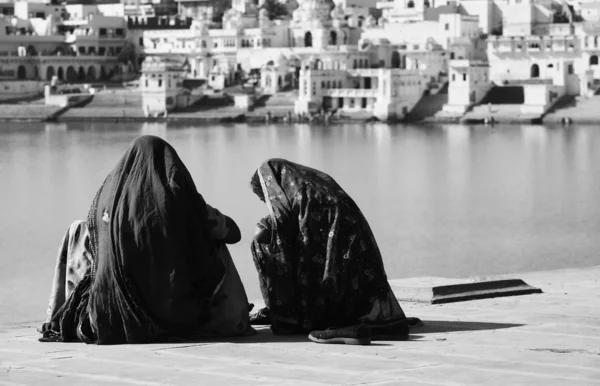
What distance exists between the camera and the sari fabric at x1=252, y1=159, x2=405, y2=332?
5254mm

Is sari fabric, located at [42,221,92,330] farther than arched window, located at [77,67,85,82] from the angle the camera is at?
No

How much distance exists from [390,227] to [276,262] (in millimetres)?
9442

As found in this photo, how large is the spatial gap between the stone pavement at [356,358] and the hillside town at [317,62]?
2782 cm

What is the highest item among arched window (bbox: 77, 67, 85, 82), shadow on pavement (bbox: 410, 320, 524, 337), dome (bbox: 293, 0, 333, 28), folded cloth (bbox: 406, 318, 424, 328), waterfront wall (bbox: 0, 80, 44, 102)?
dome (bbox: 293, 0, 333, 28)

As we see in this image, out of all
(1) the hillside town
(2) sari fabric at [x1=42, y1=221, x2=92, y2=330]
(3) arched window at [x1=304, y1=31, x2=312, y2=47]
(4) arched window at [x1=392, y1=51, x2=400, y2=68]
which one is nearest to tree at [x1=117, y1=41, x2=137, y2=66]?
(1) the hillside town

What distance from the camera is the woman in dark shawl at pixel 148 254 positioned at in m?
5.11

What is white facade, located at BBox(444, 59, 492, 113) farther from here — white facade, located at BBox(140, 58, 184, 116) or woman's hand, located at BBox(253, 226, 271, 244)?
woman's hand, located at BBox(253, 226, 271, 244)

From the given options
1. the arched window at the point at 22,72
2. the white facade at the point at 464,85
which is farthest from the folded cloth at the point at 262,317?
the arched window at the point at 22,72

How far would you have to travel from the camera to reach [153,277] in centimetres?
513

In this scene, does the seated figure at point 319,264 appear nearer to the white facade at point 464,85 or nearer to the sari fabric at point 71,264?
the sari fabric at point 71,264

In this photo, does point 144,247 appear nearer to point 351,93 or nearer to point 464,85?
point 464,85

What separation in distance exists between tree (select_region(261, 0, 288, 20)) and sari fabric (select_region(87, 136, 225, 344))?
128 feet

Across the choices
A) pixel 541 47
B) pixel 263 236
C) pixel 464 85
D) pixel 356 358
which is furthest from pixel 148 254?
pixel 541 47

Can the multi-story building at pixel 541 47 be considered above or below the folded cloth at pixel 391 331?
below
